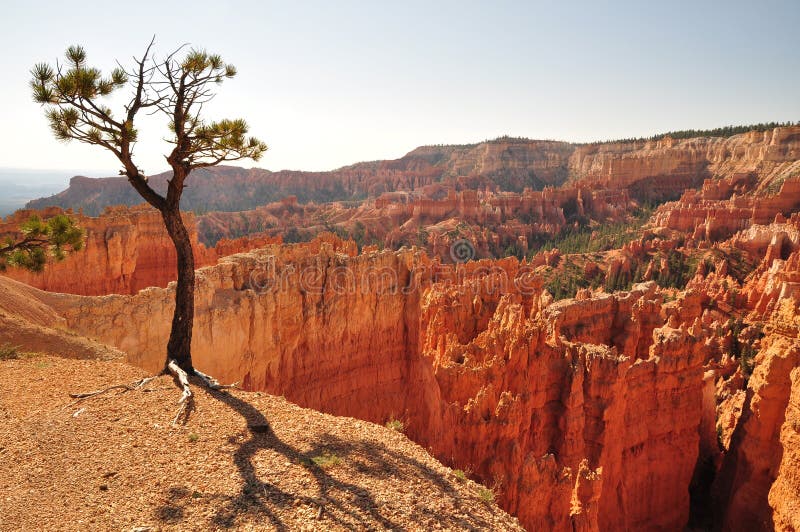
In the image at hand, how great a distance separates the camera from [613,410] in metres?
17.7

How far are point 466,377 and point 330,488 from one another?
11.3 m

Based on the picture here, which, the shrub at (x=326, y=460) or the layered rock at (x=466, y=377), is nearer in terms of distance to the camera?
the shrub at (x=326, y=460)

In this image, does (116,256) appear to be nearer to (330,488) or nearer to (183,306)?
(183,306)

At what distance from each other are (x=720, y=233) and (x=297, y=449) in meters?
71.0

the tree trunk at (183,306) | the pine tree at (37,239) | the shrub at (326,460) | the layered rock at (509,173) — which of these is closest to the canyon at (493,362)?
the pine tree at (37,239)

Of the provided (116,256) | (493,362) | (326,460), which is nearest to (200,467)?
(326,460)

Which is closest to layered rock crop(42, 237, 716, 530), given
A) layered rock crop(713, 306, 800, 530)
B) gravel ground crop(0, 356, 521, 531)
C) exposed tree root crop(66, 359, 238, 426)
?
layered rock crop(713, 306, 800, 530)

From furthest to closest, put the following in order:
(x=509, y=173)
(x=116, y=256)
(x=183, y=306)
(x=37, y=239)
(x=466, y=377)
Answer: (x=509, y=173)
(x=116, y=256)
(x=466, y=377)
(x=37, y=239)
(x=183, y=306)

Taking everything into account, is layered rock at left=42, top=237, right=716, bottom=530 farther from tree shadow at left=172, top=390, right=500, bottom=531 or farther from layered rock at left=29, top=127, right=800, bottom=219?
layered rock at left=29, top=127, right=800, bottom=219

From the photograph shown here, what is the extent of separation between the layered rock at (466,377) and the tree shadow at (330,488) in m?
5.71

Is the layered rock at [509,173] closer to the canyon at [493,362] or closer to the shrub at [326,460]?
the canyon at [493,362]

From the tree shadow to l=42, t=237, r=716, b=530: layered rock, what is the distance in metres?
5.71

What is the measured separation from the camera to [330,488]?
20.6 ft

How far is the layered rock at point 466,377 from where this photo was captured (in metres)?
13.8
